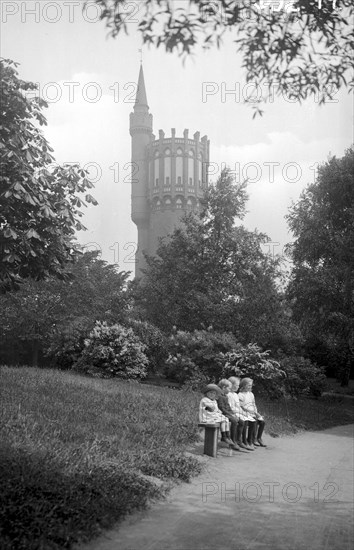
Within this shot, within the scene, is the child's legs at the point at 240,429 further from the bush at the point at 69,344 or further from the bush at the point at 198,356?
the bush at the point at 69,344

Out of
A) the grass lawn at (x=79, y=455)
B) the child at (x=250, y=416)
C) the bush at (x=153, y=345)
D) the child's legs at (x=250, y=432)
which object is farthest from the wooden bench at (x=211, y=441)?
the bush at (x=153, y=345)

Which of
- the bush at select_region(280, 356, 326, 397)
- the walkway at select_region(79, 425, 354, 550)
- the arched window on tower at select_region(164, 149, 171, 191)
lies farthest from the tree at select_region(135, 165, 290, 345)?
the arched window on tower at select_region(164, 149, 171, 191)

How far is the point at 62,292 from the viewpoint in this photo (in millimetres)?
40281

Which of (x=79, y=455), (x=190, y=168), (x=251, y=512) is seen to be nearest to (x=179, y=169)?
(x=190, y=168)

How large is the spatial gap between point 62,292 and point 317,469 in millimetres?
31098

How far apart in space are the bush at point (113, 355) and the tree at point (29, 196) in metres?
9.63

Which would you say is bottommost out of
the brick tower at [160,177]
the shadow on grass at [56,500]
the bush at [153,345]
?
the shadow on grass at [56,500]

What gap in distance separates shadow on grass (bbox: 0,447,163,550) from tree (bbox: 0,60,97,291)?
617 cm

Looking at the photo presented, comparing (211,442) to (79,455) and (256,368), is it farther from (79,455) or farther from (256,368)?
(256,368)

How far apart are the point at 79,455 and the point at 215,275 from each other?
25421 mm

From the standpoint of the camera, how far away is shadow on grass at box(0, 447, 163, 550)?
5.90m

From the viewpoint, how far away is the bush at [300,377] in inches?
1015

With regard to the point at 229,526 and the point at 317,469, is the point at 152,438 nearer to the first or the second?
the point at 317,469

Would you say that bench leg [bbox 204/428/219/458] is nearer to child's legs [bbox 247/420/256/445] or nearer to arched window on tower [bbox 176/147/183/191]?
child's legs [bbox 247/420/256/445]
